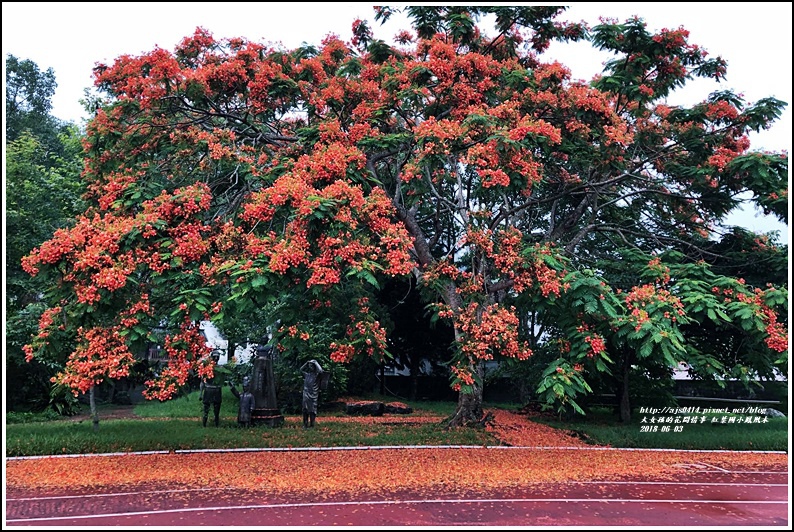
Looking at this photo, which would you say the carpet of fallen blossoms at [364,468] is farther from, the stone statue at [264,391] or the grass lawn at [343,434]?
the stone statue at [264,391]

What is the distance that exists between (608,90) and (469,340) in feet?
20.6

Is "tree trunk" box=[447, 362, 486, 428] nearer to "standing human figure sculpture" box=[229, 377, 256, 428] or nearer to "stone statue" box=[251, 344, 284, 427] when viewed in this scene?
"stone statue" box=[251, 344, 284, 427]

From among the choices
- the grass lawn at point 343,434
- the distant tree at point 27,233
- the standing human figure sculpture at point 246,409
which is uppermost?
the distant tree at point 27,233

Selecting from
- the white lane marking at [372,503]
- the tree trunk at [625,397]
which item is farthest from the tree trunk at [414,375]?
the white lane marking at [372,503]

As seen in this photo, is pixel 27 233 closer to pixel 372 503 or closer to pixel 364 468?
pixel 364 468

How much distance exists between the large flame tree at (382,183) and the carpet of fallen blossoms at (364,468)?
1463 millimetres

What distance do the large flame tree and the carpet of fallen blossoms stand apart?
4.80 feet

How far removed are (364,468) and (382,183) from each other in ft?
18.8

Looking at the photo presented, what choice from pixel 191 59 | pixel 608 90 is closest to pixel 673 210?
pixel 608 90

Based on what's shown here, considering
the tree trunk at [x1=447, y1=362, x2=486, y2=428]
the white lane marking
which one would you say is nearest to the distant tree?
the white lane marking

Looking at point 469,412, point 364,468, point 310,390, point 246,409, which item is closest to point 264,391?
point 246,409

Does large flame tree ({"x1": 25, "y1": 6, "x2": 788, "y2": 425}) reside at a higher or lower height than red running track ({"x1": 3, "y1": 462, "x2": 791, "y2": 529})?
higher

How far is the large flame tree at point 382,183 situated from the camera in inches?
347

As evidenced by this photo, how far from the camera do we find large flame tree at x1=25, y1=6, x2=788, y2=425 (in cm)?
880
